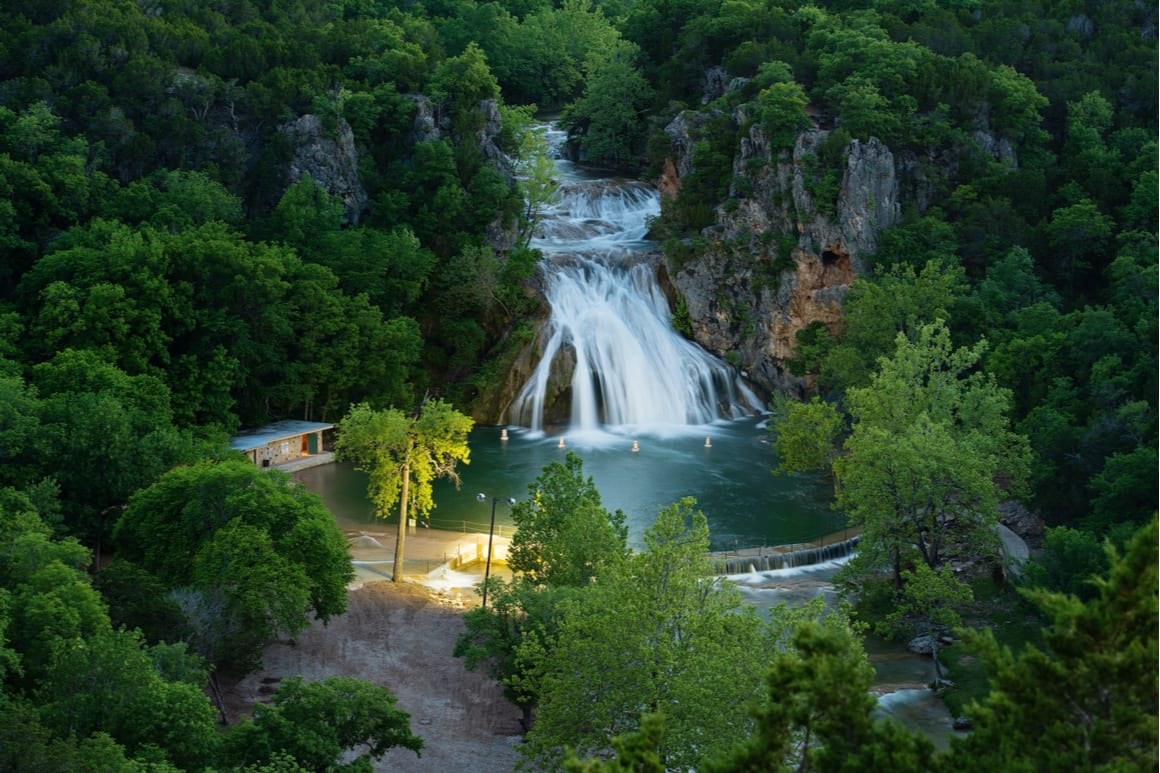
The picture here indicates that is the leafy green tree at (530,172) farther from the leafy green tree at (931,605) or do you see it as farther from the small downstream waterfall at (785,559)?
the leafy green tree at (931,605)

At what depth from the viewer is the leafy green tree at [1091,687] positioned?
600 inches

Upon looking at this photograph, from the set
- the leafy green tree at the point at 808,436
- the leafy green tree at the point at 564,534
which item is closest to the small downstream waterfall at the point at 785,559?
the leafy green tree at the point at 808,436

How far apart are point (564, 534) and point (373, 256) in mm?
31368

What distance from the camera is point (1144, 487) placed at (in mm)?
38781

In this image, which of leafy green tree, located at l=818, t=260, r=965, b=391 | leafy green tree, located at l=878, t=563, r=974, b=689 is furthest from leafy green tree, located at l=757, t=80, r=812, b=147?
leafy green tree, located at l=878, t=563, r=974, b=689

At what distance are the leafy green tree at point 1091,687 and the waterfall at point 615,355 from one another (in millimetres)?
47885

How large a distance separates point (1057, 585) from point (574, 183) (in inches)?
1973

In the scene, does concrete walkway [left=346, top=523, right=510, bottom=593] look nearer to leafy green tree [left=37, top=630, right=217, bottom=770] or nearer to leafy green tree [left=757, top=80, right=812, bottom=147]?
leafy green tree [left=37, top=630, right=217, bottom=770]

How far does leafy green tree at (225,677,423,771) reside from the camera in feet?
83.5

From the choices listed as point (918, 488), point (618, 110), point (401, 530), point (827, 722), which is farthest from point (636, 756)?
point (618, 110)

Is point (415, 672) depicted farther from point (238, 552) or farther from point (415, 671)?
point (238, 552)

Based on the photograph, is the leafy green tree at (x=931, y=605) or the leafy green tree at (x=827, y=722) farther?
the leafy green tree at (x=931, y=605)

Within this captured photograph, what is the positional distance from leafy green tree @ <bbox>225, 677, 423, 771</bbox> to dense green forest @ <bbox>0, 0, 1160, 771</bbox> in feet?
0.39

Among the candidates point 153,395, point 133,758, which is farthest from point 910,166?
point 133,758
